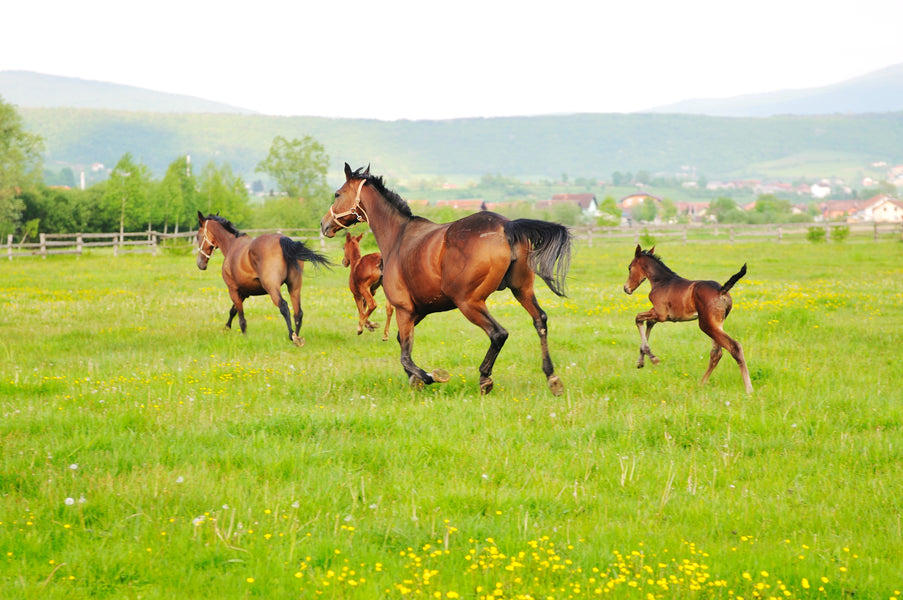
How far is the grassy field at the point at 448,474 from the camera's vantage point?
413cm

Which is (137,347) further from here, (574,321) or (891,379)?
(891,379)

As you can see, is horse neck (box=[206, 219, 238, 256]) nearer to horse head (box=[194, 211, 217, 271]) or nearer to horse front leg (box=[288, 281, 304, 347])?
horse head (box=[194, 211, 217, 271])

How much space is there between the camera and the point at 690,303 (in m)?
9.47

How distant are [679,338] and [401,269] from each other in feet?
20.4

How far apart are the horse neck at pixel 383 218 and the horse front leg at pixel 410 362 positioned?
1055 millimetres

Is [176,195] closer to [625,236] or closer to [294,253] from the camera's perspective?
[625,236]

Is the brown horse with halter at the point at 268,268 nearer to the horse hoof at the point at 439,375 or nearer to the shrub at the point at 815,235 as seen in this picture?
the horse hoof at the point at 439,375

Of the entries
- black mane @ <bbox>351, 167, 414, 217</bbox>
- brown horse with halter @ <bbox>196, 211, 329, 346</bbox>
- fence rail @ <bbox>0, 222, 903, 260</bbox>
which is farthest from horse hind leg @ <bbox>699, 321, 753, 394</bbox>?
fence rail @ <bbox>0, 222, 903, 260</bbox>

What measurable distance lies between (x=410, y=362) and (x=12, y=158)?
64.8 m

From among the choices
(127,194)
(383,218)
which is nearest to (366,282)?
(383,218)

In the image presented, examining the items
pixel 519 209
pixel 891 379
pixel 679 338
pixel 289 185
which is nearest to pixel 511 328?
pixel 679 338

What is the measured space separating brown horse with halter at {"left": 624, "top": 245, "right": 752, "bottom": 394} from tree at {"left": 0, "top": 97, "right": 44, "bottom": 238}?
63.7 meters

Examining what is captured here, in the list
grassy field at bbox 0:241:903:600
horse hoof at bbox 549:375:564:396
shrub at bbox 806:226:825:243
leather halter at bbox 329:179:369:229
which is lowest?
grassy field at bbox 0:241:903:600

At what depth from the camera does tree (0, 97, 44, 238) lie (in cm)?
6072
